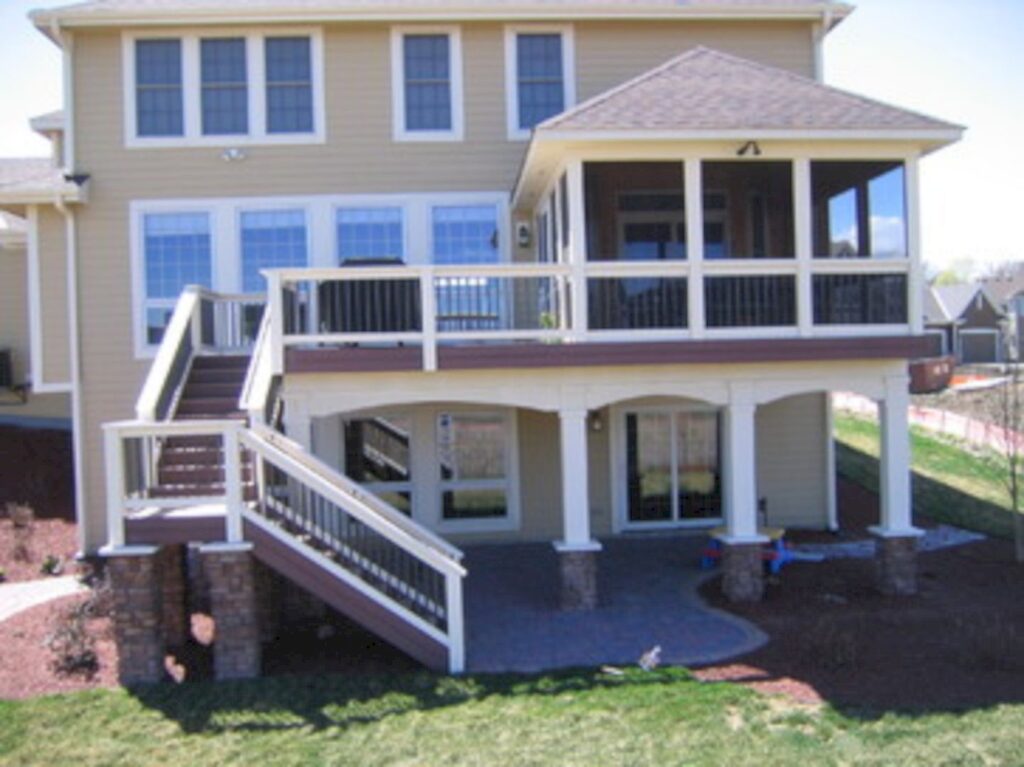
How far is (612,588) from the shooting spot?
1046 cm

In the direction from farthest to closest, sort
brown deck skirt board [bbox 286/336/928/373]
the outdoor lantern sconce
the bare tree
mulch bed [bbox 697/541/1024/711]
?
the bare tree, the outdoor lantern sconce, brown deck skirt board [bbox 286/336/928/373], mulch bed [bbox 697/541/1024/711]

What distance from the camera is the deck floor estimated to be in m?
8.04

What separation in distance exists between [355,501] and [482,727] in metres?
2.43

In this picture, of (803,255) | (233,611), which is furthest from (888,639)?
(233,611)

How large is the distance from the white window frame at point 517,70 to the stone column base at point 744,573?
7.04 m

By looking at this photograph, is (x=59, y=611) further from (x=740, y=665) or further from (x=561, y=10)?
(x=561, y=10)

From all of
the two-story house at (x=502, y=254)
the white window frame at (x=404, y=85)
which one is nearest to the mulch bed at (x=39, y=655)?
the two-story house at (x=502, y=254)

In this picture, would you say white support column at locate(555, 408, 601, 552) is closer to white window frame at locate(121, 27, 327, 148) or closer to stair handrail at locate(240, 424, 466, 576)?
stair handrail at locate(240, 424, 466, 576)

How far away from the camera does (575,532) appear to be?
9562mm

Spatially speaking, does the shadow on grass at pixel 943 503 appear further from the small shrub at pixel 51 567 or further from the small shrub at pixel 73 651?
the small shrub at pixel 51 567

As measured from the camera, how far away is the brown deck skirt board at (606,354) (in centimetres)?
942

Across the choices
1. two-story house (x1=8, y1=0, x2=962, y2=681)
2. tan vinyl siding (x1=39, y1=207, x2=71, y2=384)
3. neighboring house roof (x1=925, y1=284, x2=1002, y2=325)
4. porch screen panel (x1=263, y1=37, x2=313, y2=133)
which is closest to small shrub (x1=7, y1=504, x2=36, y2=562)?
two-story house (x1=8, y1=0, x2=962, y2=681)

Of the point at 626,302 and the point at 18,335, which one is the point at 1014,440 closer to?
the point at 626,302

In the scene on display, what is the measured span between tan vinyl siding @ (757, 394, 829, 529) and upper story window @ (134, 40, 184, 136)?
10.1 meters
